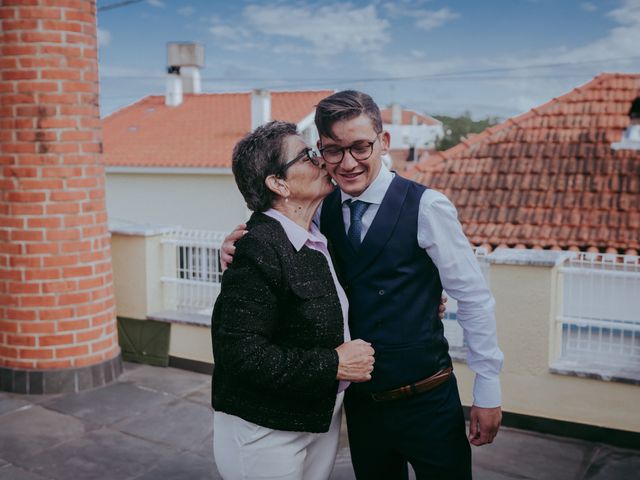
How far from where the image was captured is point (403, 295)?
231 cm

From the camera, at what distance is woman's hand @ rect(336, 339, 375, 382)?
7.08 feet

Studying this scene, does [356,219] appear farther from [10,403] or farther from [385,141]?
[10,403]

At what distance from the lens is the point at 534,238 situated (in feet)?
32.9

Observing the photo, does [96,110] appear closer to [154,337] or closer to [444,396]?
[154,337]

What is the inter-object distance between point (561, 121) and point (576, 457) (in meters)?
9.30

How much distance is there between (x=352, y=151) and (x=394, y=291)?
19.1 inches

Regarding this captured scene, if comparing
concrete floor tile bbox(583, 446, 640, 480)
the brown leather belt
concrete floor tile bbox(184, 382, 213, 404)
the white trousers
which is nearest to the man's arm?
the brown leather belt

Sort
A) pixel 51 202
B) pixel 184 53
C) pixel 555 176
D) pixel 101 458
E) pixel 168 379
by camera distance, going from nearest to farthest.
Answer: pixel 101 458
pixel 51 202
pixel 168 379
pixel 555 176
pixel 184 53

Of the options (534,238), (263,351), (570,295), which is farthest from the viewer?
(534,238)

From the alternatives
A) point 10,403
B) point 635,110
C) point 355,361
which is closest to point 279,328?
point 355,361

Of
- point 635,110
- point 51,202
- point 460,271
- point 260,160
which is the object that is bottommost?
point 460,271

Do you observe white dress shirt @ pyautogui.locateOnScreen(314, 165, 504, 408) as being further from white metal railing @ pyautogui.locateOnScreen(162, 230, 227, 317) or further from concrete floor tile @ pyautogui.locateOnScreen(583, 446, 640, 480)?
white metal railing @ pyautogui.locateOnScreen(162, 230, 227, 317)

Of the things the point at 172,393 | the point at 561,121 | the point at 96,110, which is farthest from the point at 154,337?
the point at 561,121

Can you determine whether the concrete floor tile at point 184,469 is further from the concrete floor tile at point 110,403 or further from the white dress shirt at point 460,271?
the white dress shirt at point 460,271
